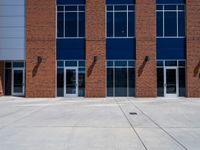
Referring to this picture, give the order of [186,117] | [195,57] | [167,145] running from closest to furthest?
1. [167,145]
2. [186,117]
3. [195,57]

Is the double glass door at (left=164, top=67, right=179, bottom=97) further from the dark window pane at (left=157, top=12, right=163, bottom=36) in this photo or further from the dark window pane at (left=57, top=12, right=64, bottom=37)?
the dark window pane at (left=57, top=12, right=64, bottom=37)

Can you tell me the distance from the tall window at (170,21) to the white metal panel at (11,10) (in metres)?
11.9

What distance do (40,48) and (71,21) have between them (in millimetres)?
3561

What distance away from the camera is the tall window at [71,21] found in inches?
1045

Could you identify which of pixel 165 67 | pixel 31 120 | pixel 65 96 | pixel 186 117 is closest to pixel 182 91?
pixel 165 67

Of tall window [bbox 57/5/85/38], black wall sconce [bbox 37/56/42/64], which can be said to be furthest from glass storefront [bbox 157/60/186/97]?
black wall sconce [bbox 37/56/42/64]

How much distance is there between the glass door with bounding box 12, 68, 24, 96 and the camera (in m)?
28.2

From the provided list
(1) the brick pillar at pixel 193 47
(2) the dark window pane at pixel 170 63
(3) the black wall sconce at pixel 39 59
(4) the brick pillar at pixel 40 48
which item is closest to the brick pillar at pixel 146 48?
(2) the dark window pane at pixel 170 63

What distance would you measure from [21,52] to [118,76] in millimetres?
8691

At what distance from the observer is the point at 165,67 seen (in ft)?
86.5

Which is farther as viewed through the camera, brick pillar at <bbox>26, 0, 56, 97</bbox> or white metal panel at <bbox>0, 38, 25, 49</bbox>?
white metal panel at <bbox>0, 38, 25, 49</bbox>

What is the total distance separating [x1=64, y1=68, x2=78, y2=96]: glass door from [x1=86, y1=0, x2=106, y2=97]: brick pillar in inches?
44.7

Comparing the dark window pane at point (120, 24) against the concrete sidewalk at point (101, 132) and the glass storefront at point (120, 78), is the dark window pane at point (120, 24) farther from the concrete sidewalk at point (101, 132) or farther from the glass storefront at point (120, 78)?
the concrete sidewalk at point (101, 132)

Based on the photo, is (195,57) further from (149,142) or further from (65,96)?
(149,142)
